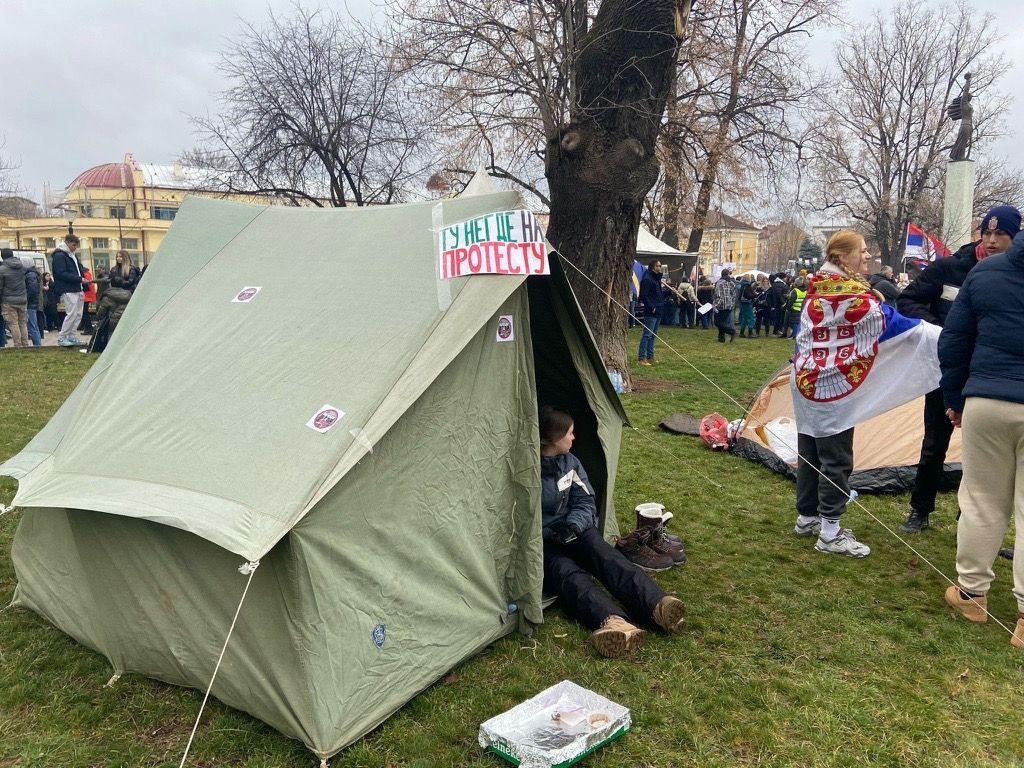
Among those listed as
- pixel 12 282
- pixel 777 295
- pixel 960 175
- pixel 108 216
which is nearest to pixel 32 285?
pixel 12 282

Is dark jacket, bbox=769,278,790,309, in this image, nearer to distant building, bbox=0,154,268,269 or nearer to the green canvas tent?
the green canvas tent

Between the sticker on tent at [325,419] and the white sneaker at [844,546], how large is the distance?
3.52 meters

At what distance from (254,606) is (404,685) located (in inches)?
29.0

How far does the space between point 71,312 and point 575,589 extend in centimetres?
1303

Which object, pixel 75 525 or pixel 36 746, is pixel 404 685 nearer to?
pixel 36 746

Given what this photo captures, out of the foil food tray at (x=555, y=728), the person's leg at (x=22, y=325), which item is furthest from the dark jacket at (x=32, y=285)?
the foil food tray at (x=555, y=728)

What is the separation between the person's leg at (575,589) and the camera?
3846mm

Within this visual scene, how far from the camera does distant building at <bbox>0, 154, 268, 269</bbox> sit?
54.7 meters

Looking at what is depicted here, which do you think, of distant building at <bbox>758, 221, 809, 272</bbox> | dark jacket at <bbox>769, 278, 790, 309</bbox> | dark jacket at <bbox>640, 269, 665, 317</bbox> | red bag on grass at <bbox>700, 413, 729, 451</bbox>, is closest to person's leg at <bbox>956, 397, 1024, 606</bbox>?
red bag on grass at <bbox>700, 413, 729, 451</bbox>

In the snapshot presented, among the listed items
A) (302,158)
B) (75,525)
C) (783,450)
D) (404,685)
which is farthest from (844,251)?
(302,158)

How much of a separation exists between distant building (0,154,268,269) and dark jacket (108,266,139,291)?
4088 cm

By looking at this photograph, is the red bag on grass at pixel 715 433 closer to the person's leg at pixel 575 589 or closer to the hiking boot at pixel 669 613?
the person's leg at pixel 575 589

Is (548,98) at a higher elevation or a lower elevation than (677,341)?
higher

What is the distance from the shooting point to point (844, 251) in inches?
187
